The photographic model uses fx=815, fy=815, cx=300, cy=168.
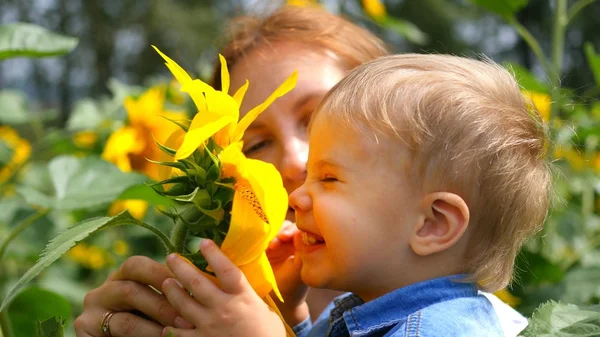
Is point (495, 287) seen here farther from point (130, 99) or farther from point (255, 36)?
point (130, 99)

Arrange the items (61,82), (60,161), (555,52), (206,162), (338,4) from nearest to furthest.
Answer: (206,162)
(60,161)
(555,52)
(338,4)
(61,82)

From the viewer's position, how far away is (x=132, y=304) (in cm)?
84

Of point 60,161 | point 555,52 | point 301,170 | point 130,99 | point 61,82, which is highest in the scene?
point 555,52

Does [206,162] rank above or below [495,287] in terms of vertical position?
above

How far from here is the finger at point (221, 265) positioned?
706 mm

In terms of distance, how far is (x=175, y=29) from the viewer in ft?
37.7

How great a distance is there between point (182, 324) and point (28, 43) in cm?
45

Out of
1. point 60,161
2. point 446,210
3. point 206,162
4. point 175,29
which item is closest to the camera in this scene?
point 206,162

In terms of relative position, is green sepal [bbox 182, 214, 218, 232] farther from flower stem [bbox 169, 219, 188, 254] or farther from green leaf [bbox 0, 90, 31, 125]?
green leaf [bbox 0, 90, 31, 125]

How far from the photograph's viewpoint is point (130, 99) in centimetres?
181

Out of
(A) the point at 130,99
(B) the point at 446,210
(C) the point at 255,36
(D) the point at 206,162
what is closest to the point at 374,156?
(B) the point at 446,210

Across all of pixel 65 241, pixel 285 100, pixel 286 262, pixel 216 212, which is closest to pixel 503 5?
pixel 285 100

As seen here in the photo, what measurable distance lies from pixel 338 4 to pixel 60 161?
3.39 ft

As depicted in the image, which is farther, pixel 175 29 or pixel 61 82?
pixel 61 82
